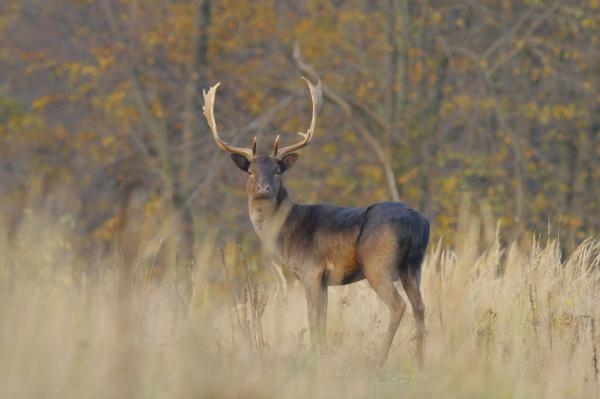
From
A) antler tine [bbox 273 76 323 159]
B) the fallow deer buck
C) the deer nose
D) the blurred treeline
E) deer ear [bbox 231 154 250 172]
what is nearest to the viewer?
the fallow deer buck

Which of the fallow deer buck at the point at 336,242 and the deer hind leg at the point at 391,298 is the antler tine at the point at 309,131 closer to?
the fallow deer buck at the point at 336,242

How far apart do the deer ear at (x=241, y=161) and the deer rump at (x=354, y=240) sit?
575 mm

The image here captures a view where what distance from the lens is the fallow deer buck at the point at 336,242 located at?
864cm

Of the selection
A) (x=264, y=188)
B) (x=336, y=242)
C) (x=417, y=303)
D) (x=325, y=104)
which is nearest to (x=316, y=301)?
(x=336, y=242)

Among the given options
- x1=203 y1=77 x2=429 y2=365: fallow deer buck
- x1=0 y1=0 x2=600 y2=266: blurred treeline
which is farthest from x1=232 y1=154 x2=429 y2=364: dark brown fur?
x1=0 y1=0 x2=600 y2=266: blurred treeline

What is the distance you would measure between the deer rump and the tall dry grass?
0.41m

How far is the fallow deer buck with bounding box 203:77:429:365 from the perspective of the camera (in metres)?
8.64

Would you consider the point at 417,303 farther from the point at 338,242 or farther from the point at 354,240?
the point at 338,242

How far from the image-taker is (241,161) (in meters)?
9.78

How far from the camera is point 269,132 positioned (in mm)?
21500

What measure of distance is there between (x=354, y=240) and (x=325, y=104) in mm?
13415

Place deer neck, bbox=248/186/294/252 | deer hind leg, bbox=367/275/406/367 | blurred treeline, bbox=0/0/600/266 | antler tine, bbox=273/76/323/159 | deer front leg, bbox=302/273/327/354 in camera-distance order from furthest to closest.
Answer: blurred treeline, bbox=0/0/600/266 < antler tine, bbox=273/76/323/159 < deer neck, bbox=248/186/294/252 < deer front leg, bbox=302/273/327/354 < deer hind leg, bbox=367/275/406/367

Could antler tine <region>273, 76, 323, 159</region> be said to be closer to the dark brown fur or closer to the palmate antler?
the palmate antler

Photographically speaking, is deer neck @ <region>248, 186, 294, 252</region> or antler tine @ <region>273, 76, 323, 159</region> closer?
deer neck @ <region>248, 186, 294, 252</region>
